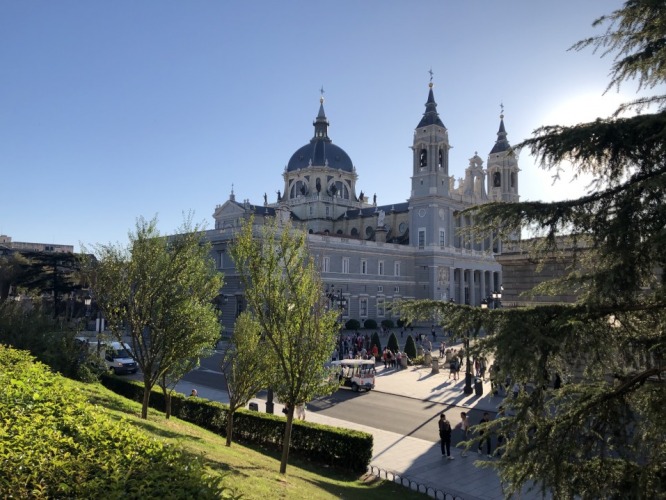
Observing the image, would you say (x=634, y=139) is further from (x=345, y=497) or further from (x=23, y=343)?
(x=23, y=343)

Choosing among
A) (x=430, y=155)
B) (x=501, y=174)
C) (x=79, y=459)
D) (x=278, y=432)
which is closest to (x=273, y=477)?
(x=278, y=432)

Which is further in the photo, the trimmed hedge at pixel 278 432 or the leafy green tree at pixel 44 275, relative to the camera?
the leafy green tree at pixel 44 275

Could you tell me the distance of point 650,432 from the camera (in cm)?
668

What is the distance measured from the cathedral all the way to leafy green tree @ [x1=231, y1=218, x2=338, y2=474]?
3346 cm

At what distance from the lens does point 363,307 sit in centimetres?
5425

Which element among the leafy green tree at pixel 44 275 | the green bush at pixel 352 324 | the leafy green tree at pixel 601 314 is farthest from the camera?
the green bush at pixel 352 324

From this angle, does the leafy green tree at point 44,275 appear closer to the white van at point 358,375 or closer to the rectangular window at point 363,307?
the white van at point 358,375

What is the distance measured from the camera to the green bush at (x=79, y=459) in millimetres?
3926

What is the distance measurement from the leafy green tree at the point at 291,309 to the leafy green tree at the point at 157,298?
3.76 meters

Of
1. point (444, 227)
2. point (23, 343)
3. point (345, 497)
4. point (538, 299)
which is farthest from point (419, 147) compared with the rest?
point (345, 497)

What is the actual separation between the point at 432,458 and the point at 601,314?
9.56 m

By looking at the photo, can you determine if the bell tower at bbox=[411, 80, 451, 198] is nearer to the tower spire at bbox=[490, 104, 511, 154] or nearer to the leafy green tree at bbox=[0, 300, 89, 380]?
the tower spire at bbox=[490, 104, 511, 154]

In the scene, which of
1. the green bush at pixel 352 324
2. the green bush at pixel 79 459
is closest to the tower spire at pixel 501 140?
the green bush at pixel 352 324

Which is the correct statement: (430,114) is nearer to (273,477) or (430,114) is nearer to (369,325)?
(369,325)
